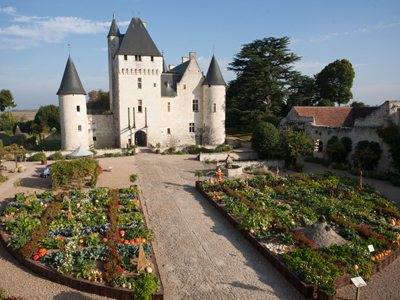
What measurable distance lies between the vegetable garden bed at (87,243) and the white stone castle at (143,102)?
17.4 m

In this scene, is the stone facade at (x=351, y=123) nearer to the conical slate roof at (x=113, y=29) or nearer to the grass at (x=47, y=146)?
the conical slate roof at (x=113, y=29)

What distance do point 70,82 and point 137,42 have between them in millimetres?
7671

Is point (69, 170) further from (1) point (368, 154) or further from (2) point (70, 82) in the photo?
(1) point (368, 154)

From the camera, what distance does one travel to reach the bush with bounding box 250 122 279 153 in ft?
77.7

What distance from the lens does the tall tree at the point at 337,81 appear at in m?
39.1

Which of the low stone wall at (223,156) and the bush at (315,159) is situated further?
the low stone wall at (223,156)

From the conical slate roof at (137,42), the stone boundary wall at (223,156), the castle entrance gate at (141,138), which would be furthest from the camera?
the castle entrance gate at (141,138)

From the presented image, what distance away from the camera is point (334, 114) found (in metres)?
28.1

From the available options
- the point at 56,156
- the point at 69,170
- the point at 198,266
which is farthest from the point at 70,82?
the point at 198,266

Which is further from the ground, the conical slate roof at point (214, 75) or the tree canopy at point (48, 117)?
the conical slate roof at point (214, 75)

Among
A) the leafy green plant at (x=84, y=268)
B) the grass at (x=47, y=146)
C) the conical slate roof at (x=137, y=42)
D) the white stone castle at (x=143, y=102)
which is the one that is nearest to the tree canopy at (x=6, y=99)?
the grass at (x=47, y=146)

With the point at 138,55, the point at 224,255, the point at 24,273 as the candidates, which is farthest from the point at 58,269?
the point at 138,55

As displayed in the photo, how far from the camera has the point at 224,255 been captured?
29.5 feet

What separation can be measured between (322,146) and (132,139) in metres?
18.6
